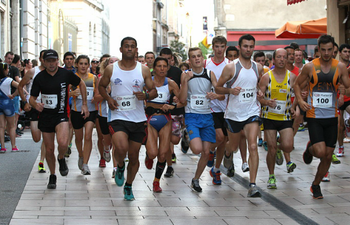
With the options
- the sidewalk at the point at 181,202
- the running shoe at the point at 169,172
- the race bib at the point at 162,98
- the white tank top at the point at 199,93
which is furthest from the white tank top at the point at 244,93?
the running shoe at the point at 169,172

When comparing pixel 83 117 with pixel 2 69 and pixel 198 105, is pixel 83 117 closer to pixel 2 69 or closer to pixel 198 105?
pixel 198 105

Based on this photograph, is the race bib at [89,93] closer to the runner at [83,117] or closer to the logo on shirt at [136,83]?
the runner at [83,117]

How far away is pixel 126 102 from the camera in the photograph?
748cm

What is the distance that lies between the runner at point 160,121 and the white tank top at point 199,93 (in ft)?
0.64

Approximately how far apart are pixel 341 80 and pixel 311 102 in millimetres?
446

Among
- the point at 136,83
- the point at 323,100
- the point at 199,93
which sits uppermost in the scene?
the point at 136,83

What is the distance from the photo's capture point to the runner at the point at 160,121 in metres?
8.17

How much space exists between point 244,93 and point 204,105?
2.01ft

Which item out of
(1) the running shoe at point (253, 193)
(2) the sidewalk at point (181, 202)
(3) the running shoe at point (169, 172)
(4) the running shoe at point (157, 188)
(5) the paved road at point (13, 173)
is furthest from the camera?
(3) the running shoe at point (169, 172)

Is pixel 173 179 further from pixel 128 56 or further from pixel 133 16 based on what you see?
pixel 133 16

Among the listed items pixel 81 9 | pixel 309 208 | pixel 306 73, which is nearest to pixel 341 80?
pixel 306 73

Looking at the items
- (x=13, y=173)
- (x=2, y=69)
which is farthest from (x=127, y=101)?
(x=2, y=69)

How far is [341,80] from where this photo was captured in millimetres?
7652

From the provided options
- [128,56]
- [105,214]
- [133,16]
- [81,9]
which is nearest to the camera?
[105,214]
